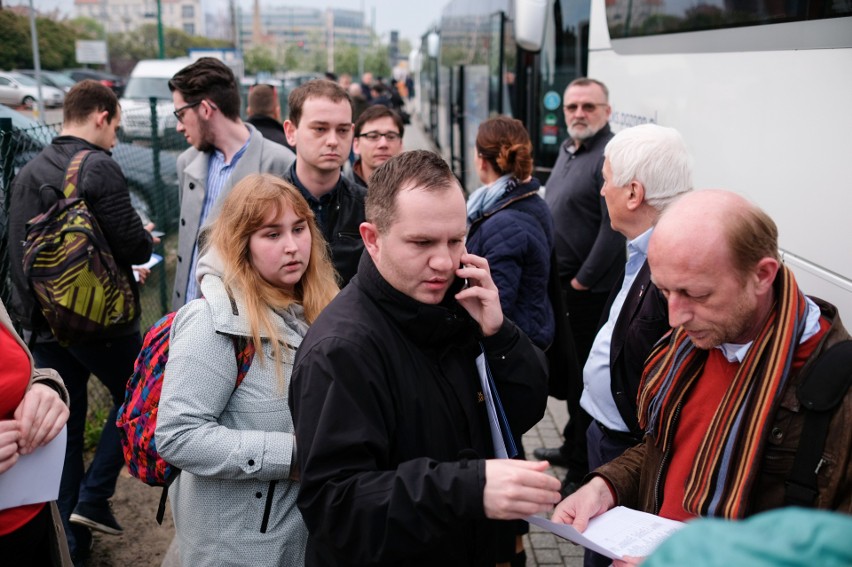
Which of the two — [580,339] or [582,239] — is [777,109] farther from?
[580,339]

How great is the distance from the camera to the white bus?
113 inches

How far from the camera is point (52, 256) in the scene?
11.7 feet

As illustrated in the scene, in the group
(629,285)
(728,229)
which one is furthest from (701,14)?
(728,229)

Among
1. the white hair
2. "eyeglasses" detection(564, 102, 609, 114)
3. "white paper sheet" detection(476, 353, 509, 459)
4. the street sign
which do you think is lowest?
"white paper sheet" detection(476, 353, 509, 459)

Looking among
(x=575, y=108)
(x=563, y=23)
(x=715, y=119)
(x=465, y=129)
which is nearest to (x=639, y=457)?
(x=715, y=119)

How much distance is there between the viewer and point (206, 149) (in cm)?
420

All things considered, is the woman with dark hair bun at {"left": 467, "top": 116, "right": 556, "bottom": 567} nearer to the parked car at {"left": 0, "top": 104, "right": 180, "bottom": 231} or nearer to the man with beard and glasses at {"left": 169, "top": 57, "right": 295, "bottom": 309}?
the man with beard and glasses at {"left": 169, "top": 57, "right": 295, "bottom": 309}

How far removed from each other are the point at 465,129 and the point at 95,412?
1020 cm

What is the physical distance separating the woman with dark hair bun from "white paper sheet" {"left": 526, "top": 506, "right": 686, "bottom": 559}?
1537 millimetres

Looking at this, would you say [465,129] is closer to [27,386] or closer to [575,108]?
[575,108]

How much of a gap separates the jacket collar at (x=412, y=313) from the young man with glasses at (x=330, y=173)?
1555 millimetres

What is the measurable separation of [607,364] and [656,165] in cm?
75

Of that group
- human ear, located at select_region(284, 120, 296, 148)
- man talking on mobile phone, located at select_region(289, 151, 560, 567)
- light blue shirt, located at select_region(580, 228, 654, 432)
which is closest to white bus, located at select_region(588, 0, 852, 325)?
light blue shirt, located at select_region(580, 228, 654, 432)

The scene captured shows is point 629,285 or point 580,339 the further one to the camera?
point 580,339
